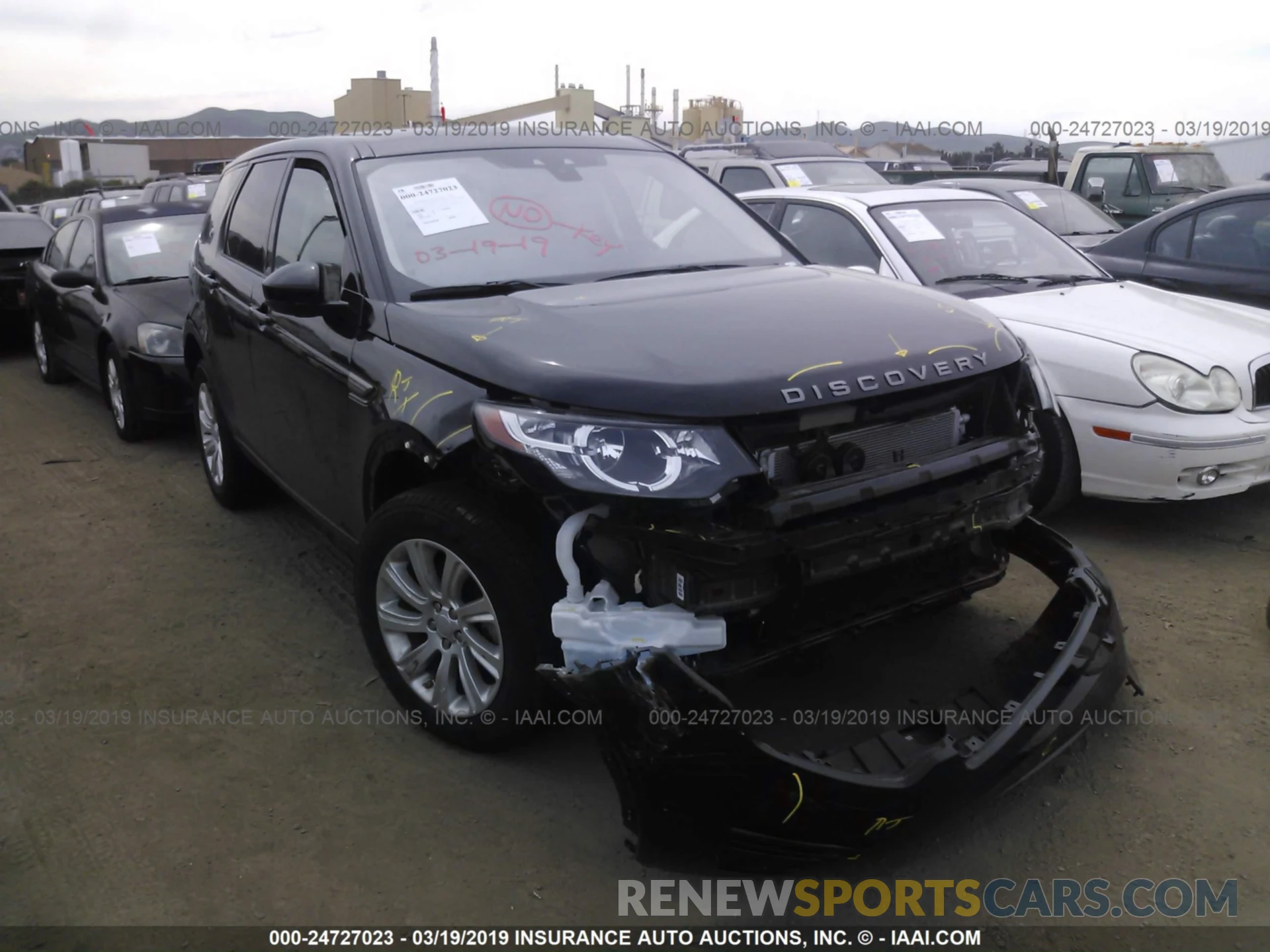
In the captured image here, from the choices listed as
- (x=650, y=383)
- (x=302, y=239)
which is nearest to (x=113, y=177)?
(x=302, y=239)

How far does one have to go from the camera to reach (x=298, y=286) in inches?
131

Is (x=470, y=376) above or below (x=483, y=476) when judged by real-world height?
above

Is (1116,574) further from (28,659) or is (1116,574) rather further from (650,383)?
(28,659)

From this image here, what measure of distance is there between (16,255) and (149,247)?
3.88 m

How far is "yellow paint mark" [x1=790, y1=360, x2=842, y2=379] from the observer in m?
2.66

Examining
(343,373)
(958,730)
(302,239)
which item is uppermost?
(302,239)

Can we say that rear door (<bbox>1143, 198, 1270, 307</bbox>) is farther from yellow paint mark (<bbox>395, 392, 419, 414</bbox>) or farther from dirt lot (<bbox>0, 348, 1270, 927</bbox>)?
yellow paint mark (<bbox>395, 392, 419, 414</bbox>)

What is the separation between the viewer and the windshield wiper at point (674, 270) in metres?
3.52

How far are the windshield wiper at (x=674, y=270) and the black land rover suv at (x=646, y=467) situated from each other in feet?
0.07

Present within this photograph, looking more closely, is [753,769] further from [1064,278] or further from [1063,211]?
Result: [1063,211]

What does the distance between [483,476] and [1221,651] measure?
276 centimetres

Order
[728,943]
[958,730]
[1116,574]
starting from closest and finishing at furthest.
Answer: [728,943] → [958,730] → [1116,574]

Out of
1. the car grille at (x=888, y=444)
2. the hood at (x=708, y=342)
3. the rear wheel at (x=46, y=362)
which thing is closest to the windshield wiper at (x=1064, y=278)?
the hood at (x=708, y=342)

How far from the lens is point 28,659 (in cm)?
396
